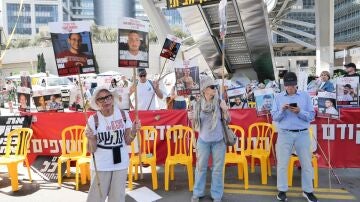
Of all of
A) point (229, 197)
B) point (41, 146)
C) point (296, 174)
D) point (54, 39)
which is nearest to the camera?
point (54, 39)

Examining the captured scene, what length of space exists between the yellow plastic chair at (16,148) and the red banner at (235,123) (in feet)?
1.56

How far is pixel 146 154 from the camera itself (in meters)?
6.43

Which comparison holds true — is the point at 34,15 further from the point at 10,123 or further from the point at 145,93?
the point at 10,123

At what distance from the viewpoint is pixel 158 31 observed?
2438cm

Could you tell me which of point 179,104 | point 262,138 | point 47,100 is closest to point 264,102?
point 262,138

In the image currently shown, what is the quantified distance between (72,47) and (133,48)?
1010 millimetres

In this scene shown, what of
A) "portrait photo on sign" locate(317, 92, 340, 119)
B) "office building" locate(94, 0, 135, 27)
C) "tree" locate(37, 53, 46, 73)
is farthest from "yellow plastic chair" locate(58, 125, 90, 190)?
"office building" locate(94, 0, 135, 27)

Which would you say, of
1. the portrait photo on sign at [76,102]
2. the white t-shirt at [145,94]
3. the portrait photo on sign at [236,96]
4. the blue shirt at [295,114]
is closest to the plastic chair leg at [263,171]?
the blue shirt at [295,114]

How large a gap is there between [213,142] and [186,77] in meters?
1.89

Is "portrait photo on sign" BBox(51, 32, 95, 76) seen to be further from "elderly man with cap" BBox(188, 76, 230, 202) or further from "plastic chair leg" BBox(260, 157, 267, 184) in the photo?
"plastic chair leg" BBox(260, 157, 267, 184)

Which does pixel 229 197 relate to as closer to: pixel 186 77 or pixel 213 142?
pixel 213 142

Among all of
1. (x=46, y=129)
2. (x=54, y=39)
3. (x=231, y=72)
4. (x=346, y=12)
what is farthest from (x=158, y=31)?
(x=346, y=12)

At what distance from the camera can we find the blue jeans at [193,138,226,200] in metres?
5.31

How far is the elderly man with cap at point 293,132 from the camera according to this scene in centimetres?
539
